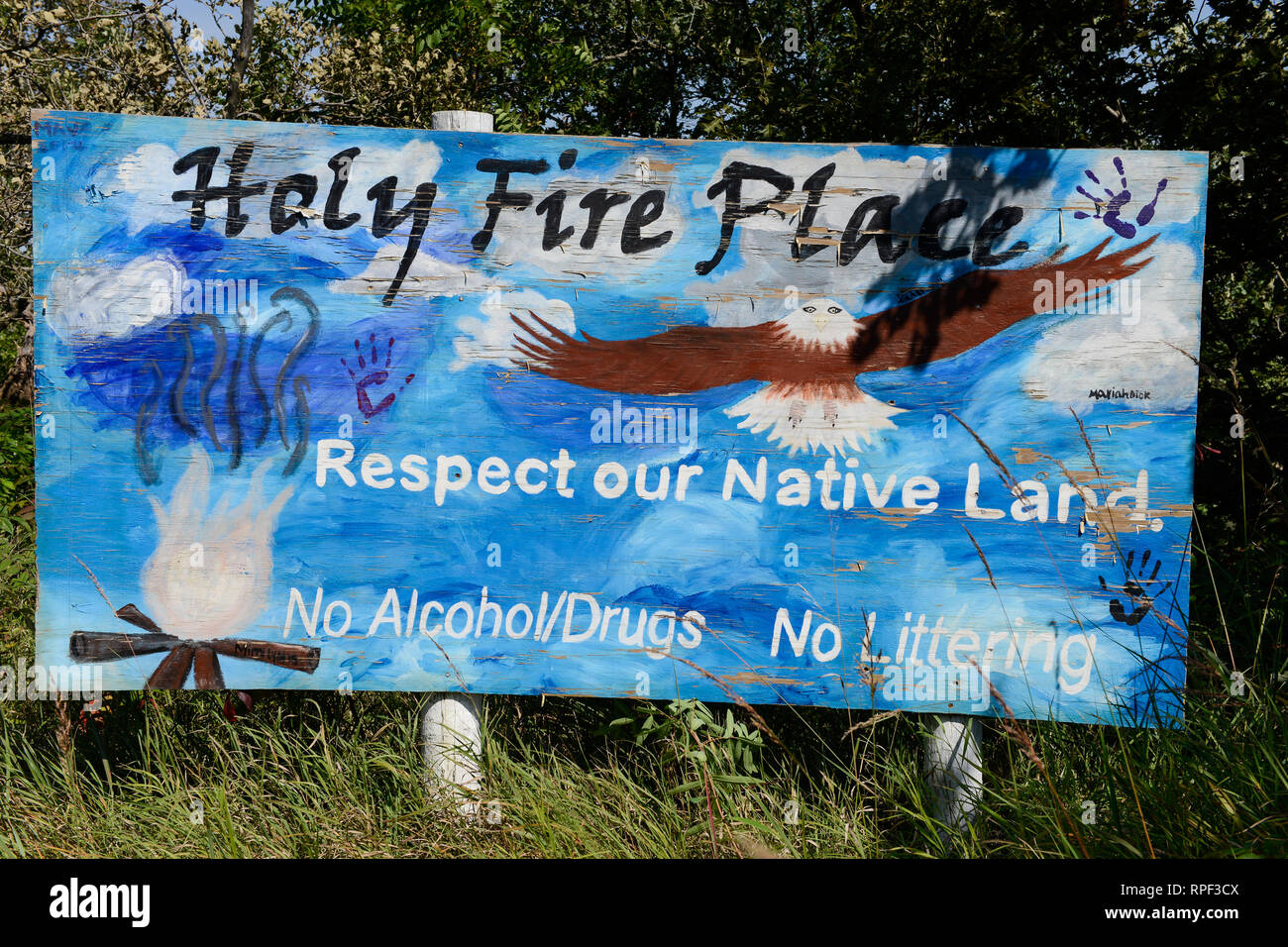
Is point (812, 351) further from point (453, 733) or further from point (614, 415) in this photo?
point (453, 733)

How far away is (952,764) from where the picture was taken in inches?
102

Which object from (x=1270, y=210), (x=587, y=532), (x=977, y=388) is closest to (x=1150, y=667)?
(x=977, y=388)

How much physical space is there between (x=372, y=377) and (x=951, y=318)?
1.79 metres

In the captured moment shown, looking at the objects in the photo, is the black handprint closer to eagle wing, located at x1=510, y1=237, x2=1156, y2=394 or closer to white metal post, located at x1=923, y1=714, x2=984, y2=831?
white metal post, located at x1=923, y1=714, x2=984, y2=831

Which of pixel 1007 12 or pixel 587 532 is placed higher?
pixel 1007 12

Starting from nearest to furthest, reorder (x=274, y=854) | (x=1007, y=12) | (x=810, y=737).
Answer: (x=274, y=854)
(x=810, y=737)
(x=1007, y=12)

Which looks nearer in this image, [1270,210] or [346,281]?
[346,281]

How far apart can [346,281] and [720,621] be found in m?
1.57

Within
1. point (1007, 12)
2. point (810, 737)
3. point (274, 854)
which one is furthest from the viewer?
point (1007, 12)

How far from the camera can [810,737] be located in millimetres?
3176

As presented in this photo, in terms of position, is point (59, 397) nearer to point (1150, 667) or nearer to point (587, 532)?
point (587, 532)

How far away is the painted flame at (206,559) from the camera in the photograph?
8.52 ft
